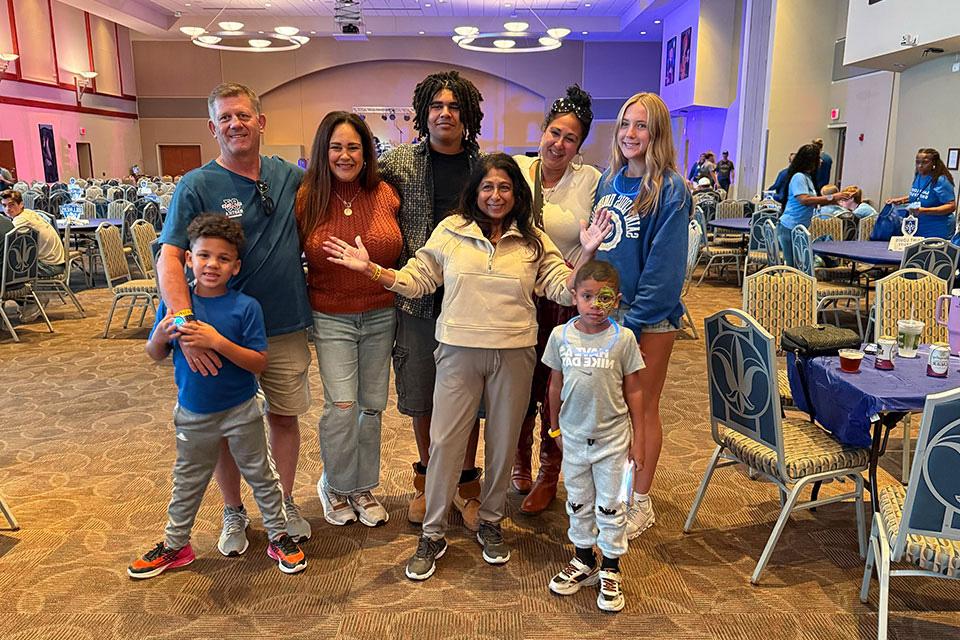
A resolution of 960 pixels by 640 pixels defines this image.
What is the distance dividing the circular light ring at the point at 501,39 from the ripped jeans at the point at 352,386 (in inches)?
572

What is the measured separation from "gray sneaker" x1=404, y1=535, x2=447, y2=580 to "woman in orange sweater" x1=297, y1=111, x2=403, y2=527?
0.46m

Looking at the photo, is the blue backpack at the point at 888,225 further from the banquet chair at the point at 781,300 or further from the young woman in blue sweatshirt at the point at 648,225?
the young woman in blue sweatshirt at the point at 648,225

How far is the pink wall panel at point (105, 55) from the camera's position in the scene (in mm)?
20562

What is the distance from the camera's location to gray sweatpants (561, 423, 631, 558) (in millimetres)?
2414

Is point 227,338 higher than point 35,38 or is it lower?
lower

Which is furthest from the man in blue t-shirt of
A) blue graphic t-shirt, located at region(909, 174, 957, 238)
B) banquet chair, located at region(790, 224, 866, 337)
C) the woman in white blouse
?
blue graphic t-shirt, located at region(909, 174, 957, 238)

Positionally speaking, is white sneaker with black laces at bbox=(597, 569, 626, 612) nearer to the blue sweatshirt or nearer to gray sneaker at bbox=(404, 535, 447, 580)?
gray sneaker at bbox=(404, 535, 447, 580)

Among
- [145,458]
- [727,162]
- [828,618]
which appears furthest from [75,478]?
[727,162]

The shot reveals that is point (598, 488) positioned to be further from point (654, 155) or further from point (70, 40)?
point (70, 40)

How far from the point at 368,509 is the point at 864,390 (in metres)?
2.03

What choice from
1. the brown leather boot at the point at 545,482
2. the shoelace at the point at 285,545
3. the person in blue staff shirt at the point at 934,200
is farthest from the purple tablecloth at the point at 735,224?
the shoelace at the point at 285,545

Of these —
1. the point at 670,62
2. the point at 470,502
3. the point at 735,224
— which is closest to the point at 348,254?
the point at 470,502

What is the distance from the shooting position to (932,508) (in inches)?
80.0

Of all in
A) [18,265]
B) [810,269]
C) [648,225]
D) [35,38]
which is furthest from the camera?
[35,38]
